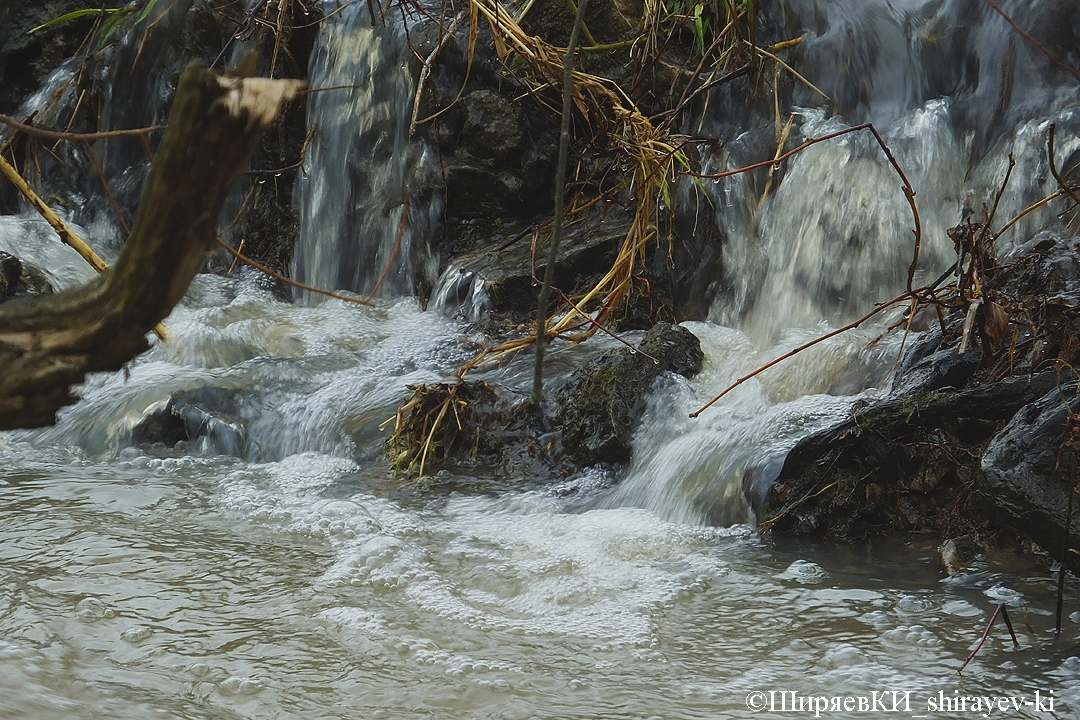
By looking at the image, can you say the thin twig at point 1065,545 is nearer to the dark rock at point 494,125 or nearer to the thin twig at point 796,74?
the thin twig at point 796,74

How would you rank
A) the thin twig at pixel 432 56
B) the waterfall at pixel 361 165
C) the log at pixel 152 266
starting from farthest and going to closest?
the waterfall at pixel 361 165
the thin twig at pixel 432 56
the log at pixel 152 266

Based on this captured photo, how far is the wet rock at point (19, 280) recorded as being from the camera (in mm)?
5902

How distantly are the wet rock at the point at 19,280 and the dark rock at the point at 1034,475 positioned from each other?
4996mm

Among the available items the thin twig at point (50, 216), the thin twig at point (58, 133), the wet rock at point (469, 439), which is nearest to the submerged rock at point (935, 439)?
the wet rock at point (469, 439)

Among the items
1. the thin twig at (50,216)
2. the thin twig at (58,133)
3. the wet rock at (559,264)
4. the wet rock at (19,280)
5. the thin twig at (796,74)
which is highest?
the thin twig at (796,74)

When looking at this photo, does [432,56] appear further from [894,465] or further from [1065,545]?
[1065,545]

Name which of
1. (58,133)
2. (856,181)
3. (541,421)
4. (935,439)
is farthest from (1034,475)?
(856,181)

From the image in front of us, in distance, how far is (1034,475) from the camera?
265 cm

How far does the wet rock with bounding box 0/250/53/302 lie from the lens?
5902 millimetres

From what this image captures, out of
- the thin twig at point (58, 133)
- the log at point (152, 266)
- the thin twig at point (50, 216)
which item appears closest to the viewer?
the log at point (152, 266)

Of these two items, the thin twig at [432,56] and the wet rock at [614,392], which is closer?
the wet rock at [614,392]

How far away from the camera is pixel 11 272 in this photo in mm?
5973

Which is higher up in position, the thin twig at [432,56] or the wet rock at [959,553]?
the thin twig at [432,56]

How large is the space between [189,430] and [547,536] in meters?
2.04
